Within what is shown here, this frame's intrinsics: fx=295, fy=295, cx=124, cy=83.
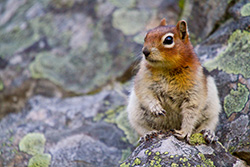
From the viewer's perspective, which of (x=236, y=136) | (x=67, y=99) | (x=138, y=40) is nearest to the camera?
(x=236, y=136)

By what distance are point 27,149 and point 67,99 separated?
76.9 inches

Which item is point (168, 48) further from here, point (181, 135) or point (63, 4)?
point (63, 4)

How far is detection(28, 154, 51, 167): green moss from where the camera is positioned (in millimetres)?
5159

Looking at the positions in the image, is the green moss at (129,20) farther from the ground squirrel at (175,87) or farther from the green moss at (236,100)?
the green moss at (236,100)

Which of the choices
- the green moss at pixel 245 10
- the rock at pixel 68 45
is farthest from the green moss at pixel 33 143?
the green moss at pixel 245 10

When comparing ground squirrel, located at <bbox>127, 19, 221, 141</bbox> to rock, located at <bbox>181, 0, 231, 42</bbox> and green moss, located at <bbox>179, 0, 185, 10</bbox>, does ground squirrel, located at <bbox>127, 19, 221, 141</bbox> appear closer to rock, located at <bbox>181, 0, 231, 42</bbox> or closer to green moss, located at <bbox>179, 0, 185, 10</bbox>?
rock, located at <bbox>181, 0, 231, 42</bbox>

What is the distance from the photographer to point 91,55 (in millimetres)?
7785

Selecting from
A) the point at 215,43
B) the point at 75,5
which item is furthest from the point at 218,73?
the point at 75,5

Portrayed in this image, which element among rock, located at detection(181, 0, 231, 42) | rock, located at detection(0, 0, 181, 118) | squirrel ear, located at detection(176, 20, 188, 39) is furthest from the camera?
rock, located at detection(0, 0, 181, 118)

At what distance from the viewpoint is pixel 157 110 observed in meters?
4.66

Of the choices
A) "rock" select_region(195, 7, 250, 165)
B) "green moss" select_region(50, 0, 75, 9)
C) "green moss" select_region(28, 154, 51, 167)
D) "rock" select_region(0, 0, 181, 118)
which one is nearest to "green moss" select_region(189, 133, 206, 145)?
"rock" select_region(195, 7, 250, 165)

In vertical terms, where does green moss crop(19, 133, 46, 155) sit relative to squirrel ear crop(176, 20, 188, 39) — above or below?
below

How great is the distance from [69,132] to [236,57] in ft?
11.9

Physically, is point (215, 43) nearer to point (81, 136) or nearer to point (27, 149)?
point (81, 136)
